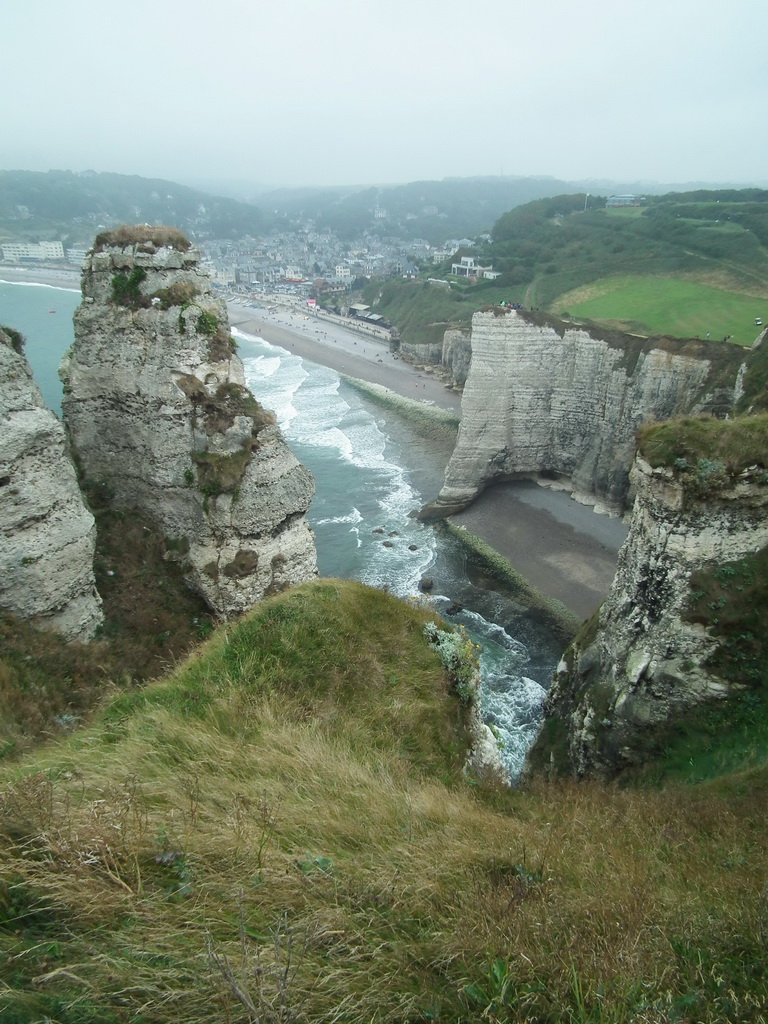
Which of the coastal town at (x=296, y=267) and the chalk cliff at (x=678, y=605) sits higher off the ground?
the coastal town at (x=296, y=267)

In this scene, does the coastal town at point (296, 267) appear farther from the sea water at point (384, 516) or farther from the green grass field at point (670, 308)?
the sea water at point (384, 516)

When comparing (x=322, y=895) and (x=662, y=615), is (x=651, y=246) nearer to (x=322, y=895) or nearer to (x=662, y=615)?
(x=662, y=615)

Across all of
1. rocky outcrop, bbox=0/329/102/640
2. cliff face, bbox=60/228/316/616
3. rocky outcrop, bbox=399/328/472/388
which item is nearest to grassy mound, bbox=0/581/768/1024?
rocky outcrop, bbox=0/329/102/640

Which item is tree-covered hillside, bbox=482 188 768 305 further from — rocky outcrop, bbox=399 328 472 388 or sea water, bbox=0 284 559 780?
sea water, bbox=0 284 559 780

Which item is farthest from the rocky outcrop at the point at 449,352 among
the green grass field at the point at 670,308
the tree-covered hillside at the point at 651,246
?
the green grass field at the point at 670,308

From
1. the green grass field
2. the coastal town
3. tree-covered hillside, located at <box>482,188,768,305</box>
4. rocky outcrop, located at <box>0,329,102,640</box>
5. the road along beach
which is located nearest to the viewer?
rocky outcrop, located at <box>0,329,102,640</box>

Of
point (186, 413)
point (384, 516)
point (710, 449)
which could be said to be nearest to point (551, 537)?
point (384, 516)

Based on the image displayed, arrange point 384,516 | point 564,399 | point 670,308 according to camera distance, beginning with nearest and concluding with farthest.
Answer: point 564,399 < point 384,516 < point 670,308
